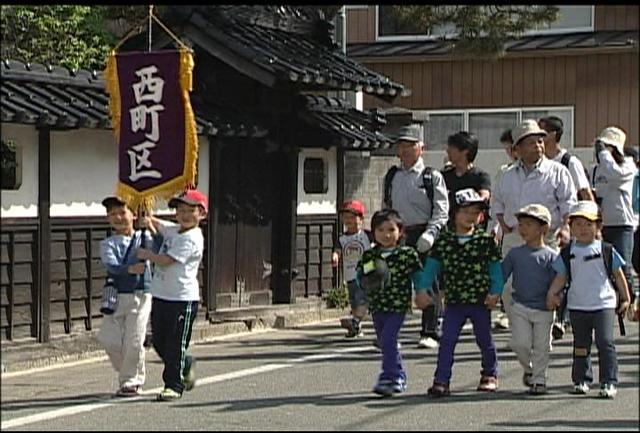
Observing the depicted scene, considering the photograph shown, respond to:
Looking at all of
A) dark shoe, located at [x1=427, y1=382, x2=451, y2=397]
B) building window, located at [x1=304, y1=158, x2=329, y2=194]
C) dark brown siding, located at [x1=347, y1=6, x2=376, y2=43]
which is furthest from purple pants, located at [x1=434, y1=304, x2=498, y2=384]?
dark brown siding, located at [x1=347, y1=6, x2=376, y2=43]

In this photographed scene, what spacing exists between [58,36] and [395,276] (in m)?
6.06

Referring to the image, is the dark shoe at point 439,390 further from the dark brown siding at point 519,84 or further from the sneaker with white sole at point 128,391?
the dark brown siding at point 519,84

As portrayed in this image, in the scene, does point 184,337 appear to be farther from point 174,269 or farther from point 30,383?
point 30,383

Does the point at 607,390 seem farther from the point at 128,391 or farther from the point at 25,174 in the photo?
the point at 25,174

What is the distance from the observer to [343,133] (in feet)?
34.7

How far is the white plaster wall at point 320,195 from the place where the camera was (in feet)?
35.7

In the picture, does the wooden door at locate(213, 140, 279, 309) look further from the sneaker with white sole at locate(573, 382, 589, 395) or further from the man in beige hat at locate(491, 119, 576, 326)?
the sneaker with white sole at locate(573, 382, 589, 395)

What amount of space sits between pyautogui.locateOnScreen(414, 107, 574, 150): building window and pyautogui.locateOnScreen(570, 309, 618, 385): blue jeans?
873cm

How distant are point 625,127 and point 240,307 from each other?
5.23m

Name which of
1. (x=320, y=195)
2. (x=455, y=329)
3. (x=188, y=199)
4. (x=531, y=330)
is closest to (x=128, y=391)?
(x=188, y=199)

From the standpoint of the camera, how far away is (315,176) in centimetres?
1120

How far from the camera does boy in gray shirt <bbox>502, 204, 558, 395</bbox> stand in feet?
21.1

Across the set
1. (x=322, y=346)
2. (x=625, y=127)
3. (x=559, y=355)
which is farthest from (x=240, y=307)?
(x=625, y=127)

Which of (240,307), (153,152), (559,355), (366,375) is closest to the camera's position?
(153,152)
